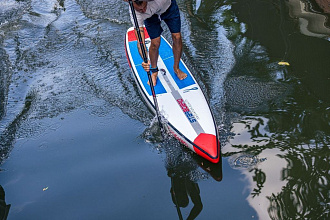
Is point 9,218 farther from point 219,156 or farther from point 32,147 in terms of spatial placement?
point 219,156

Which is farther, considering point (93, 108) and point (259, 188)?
point (93, 108)

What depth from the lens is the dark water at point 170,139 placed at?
12.6 ft

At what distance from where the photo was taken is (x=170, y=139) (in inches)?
179

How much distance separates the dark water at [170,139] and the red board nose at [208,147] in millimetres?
156

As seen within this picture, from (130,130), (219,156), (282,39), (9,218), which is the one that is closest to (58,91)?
(130,130)

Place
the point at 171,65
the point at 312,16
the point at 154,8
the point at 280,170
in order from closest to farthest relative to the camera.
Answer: the point at 280,170, the point at 154,8, the point at 171,65, the point at 312,16

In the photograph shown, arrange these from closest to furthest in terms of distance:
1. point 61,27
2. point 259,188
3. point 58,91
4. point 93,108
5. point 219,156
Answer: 1. point 259,188
2. point 219,156
3. point 93,108
4. point 58,91
5. point 61,27

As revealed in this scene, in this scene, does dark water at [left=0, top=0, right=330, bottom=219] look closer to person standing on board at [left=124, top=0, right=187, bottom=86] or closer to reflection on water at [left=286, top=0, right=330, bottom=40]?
reflection on water at [left=286, top=0, right=330, bottom=40]

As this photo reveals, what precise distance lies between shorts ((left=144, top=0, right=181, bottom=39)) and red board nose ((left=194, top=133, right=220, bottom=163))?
158cm

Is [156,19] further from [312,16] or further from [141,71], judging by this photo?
[312,16]

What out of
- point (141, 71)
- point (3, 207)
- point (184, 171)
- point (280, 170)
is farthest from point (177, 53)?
point (3, 207)

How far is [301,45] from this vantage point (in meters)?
5.86

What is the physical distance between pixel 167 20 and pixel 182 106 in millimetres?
1198

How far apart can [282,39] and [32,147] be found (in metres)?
4.48
